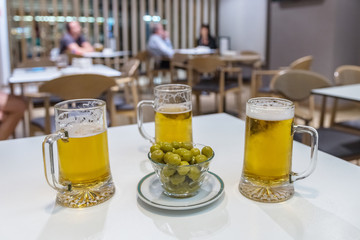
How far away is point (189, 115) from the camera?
3.08 ft

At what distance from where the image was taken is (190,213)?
67cm

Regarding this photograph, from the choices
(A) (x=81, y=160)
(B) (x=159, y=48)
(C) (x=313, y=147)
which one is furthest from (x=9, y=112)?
(B) (x=159, y=48)

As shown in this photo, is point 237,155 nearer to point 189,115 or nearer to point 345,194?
point 189,115

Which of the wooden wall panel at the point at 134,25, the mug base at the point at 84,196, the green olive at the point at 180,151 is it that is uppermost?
the wooden wall panel at the point at 134,25

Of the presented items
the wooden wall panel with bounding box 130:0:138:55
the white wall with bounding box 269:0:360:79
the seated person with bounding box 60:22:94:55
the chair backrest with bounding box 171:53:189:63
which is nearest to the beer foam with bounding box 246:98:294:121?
the chair backrest with bounding box 171:53:189:63

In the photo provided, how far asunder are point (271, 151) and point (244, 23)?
7569mm

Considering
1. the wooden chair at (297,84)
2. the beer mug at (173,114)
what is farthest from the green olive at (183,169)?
the wooden chair at (297,84)

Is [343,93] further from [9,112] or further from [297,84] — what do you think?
[9,112]

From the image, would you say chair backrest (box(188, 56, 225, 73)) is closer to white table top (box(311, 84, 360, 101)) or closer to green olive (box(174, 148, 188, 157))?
white table top (box(311, 84, 360, 101))

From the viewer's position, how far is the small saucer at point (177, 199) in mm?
670

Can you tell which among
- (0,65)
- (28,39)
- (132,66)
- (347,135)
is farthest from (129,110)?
(28,39)

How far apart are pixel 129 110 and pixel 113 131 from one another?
183cm

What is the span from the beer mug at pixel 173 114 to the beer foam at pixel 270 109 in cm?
21

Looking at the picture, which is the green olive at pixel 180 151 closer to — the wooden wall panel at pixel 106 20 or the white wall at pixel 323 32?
the white wall at pixel 323 32
